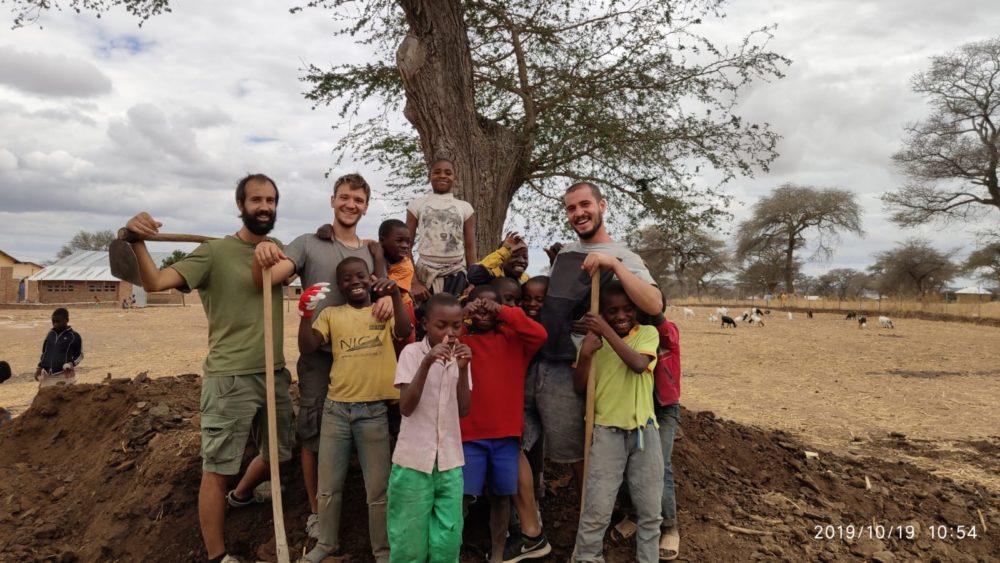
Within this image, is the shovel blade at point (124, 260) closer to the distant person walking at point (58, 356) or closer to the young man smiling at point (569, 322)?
the young man smiling at point (569, 322)

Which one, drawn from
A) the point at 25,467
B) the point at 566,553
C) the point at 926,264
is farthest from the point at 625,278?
the point at 926,264

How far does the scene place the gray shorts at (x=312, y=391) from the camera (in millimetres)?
3715

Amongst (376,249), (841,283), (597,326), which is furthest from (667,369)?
(841,283)

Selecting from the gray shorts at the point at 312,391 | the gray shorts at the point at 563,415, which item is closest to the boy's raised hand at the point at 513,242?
the gray shorts at the point at 563,415

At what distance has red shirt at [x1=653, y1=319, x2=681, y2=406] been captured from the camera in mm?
3865

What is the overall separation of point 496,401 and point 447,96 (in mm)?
3491

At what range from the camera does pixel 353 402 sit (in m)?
3.48

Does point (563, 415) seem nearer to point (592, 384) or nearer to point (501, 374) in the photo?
point (592, 384)

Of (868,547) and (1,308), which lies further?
(1,308)

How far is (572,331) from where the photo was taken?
12.4 ft

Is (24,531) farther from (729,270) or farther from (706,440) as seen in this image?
(729,270)

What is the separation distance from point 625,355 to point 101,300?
48.5 meters

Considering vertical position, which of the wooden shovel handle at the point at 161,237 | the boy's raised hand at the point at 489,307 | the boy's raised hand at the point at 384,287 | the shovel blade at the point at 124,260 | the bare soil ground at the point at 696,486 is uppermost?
the wooden shovel handle at the point at 161,237

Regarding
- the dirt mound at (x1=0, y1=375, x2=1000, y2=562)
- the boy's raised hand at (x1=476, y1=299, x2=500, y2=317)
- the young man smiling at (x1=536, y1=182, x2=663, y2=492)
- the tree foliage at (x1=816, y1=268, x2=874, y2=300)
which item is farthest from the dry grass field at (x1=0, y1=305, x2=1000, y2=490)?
the tree foliage at (x1=816, y1=268, x2=874, y2=300)
